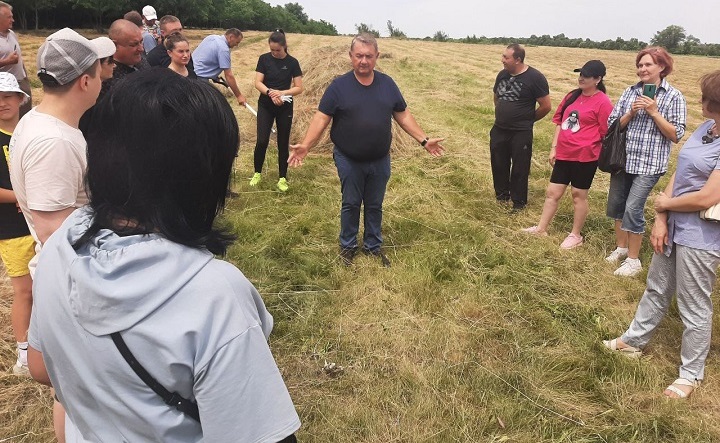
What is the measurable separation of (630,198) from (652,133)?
567mm

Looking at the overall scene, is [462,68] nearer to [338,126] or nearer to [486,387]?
[338,126]

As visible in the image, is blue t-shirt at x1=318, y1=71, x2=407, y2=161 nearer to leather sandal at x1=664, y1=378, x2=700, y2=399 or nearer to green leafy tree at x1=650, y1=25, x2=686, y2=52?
leather sandal at x1=664, y1=378, x2=700, y2=399

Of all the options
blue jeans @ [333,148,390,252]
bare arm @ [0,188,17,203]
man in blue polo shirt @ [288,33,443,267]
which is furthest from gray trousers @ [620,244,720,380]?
bare arm @ [0,188,17,203]

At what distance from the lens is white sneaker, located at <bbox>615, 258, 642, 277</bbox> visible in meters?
4.41

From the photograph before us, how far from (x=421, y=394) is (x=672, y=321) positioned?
6.95 feet

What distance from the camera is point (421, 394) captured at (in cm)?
292

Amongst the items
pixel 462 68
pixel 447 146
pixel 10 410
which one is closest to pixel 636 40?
pixel 462 68

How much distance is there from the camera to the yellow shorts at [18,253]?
272cm

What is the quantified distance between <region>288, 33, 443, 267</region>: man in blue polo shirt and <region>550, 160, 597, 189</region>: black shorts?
1.40m

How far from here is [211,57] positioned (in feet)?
20.1

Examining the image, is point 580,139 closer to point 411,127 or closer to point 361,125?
point 411,127

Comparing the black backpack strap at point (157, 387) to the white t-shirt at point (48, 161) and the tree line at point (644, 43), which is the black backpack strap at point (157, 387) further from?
the tree line at point (644, 43)

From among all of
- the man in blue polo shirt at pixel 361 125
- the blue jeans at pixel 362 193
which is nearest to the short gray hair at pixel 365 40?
the man in blue polo shirt at pixel 361 125

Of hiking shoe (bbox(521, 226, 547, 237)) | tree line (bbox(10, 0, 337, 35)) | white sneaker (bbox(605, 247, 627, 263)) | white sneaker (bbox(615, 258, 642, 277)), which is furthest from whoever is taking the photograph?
tree line (bbox(10, 0, 337, 35))
